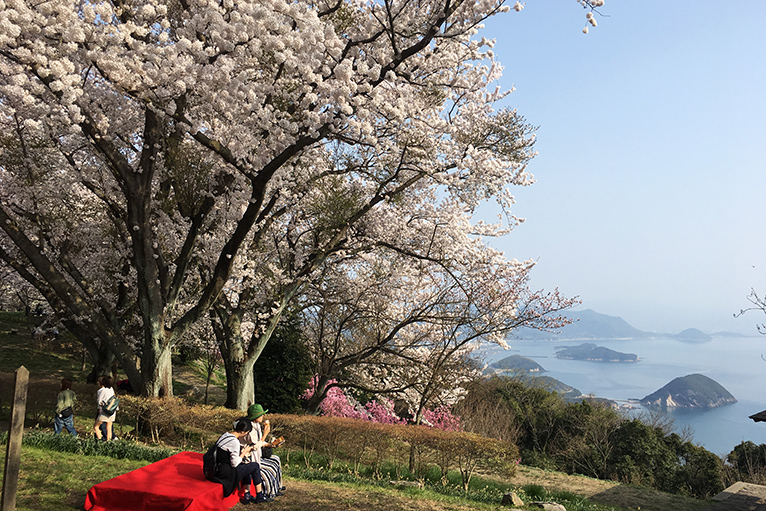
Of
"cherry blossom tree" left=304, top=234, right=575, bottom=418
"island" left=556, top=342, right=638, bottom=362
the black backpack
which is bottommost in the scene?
the black backpack

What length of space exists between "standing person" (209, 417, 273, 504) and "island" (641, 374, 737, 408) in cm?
8718

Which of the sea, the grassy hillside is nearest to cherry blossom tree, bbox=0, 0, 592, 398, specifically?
the grassy hillside

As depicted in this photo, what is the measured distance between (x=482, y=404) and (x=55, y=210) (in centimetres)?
1658

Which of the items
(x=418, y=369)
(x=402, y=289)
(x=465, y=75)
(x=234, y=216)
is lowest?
(x=418, y=369)

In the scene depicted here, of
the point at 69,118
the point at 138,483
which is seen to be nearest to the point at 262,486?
the point at 138,483

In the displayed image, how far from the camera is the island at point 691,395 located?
262 feet

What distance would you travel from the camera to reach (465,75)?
11.6m

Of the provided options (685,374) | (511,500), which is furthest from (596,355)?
(511,500)

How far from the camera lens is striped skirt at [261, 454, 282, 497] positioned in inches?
248

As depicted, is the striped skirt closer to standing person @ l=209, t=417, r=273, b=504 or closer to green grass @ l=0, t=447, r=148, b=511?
standing person @ l=209, t=417, r=273, b=504

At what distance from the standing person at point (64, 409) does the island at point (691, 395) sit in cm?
8640

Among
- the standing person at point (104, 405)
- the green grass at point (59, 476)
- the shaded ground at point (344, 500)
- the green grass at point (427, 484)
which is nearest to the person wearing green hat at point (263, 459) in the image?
the shaded ground at point (344, 500)

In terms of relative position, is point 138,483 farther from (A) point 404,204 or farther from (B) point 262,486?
(A) point 404,204

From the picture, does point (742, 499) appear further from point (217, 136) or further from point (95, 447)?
point (217, 136)
